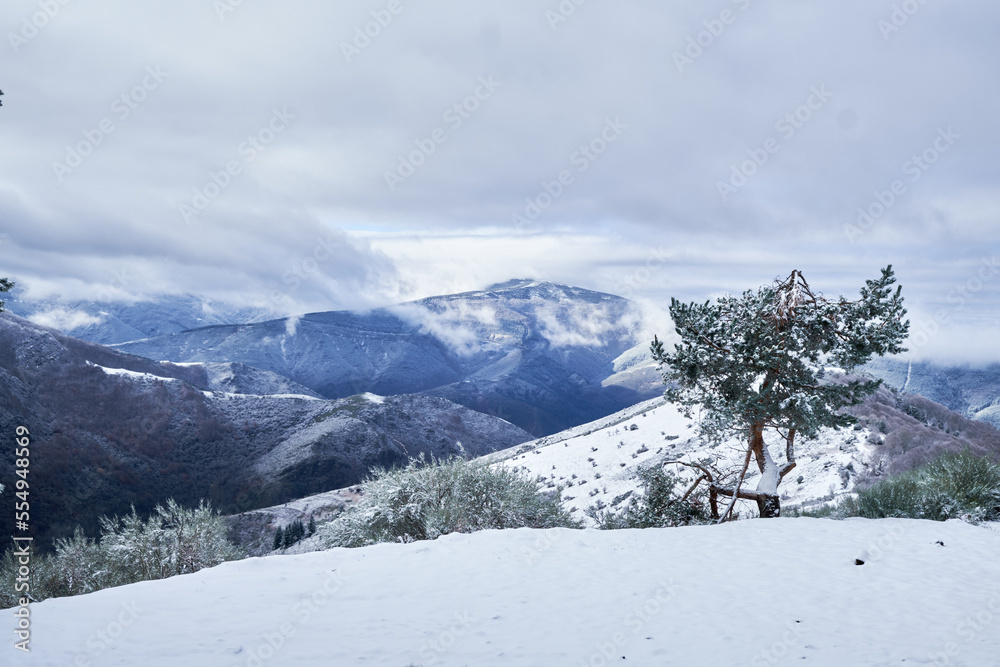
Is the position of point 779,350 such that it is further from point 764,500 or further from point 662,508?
point 662,508

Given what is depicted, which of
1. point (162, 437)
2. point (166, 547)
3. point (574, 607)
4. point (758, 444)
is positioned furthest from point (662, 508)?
point (162, 437)

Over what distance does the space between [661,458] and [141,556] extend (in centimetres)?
2353

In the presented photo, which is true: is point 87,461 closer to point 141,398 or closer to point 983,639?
point 141,398

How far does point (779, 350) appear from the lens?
1219 cm

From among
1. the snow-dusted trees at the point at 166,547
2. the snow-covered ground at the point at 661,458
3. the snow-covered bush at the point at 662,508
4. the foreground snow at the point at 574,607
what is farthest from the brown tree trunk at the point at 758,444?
the snow-dusted trees at the point at 166,547

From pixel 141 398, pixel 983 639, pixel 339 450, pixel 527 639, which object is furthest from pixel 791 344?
pixel 141 398

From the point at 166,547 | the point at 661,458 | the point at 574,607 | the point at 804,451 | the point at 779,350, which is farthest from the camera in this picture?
the point at 661,458

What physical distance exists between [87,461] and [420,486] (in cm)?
12177

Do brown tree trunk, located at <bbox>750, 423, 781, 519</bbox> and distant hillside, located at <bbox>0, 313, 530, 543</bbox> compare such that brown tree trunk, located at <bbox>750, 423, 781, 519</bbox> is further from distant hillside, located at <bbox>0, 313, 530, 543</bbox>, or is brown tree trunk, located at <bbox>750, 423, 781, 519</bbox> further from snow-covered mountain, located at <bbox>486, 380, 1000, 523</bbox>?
distant hillside, located at <bbox>0, 313, 530, 543</bbox>

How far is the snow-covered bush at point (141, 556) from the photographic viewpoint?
18250 mm

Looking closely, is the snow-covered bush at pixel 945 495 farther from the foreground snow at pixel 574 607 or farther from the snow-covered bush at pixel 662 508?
the snow-covered bush at pixel 662 508

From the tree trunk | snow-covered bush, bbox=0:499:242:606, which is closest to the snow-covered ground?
the tree trunk

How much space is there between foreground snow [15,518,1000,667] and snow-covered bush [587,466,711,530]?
3.94 m

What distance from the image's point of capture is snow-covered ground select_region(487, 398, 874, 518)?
2041 cm
